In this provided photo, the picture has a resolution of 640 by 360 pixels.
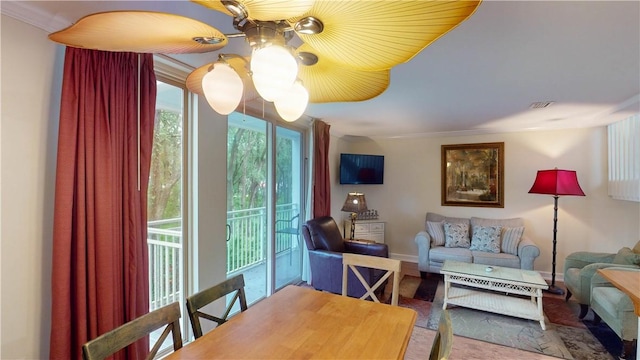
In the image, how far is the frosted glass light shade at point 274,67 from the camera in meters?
0.84

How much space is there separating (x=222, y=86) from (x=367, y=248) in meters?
3.13

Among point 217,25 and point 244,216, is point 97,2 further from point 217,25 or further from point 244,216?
point 244,216

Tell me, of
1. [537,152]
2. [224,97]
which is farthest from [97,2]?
[537,152]

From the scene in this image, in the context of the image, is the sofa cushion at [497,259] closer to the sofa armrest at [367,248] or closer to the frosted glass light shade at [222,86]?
the sofa armrest at [367,248]

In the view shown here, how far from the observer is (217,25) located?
163 cm

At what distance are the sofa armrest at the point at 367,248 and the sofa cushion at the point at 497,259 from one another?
4.19 ft

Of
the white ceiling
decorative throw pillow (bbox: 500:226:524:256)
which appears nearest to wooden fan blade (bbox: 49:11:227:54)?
the white ceiling

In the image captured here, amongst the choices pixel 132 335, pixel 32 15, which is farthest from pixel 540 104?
pixel 32 15

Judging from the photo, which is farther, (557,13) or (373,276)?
(373,276)

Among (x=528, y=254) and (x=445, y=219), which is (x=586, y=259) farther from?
(x=445, y=219)

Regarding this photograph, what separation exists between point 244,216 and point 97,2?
2.28 meters

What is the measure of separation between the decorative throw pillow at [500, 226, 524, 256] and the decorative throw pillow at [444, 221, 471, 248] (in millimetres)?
440

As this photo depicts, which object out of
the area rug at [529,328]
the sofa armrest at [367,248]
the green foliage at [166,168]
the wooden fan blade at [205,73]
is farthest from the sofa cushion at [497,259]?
the wooden fan blade at [205,73]

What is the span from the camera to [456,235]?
4324 mm
